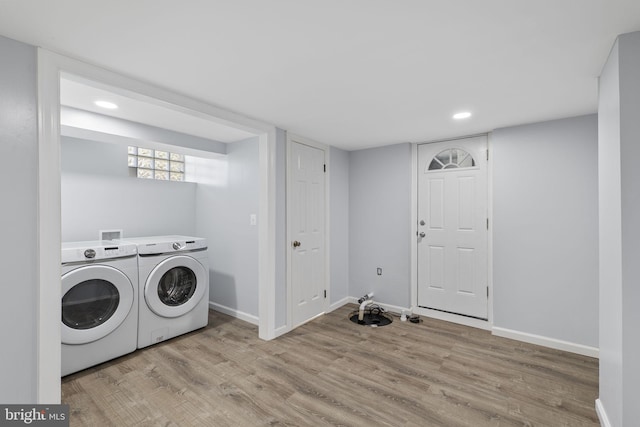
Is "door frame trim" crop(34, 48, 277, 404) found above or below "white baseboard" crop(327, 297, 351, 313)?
above

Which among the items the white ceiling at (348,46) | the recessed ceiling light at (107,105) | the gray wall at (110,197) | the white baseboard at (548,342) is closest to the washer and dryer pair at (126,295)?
the gray wall at (110,197)

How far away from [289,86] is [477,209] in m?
2.44

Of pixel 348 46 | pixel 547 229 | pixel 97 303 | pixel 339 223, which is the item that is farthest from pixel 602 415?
pixel 97 303

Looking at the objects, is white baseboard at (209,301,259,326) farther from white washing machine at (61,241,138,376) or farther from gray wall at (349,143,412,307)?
gray wall at (349,143,412,307)

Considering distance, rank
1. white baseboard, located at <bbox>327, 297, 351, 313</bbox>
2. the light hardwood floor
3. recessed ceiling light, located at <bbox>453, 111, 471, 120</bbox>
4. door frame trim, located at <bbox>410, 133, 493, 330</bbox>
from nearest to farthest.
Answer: the light hardwood floor → recessed ceiling light, located at <bbox>453, 111, 471, 120</bbox> → door frame trim, located at <bbox>410, 133, 493, 330</bbox> → white baseboard, located at <bbox>327, 297, 351, 313</bbox>

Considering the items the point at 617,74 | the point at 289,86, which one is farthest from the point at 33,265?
the point at 617,74

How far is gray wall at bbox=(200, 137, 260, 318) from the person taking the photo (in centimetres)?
340

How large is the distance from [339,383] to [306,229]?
5.60 feet

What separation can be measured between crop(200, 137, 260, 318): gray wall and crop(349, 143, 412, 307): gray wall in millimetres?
1436

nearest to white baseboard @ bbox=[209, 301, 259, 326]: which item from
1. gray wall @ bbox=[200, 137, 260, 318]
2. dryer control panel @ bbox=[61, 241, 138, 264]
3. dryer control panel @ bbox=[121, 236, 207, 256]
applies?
gray wall @ bbox=[200, 137, 260, 318]

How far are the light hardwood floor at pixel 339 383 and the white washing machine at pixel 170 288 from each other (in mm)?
151

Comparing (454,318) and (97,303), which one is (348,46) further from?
(454,318)

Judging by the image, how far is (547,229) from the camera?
108 inches

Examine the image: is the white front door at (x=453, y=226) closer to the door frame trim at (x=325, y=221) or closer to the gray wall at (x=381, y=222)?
the gray wall at (x=381, y=222)
